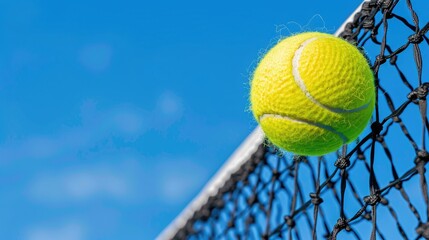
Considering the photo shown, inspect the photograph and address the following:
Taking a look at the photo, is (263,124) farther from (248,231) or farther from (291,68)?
(248,231)

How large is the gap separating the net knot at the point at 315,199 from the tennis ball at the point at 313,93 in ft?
1.45

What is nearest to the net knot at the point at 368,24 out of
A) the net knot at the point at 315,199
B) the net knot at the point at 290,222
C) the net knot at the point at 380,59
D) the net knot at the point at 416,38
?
the net knot at the point at 380,59

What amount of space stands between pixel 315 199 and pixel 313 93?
713 mm

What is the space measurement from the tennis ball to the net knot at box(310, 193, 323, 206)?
1.45 feet

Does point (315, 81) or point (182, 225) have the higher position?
point (182, 225)

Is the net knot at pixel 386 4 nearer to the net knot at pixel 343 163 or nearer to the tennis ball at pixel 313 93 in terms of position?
the tennis ball at pixel 313 93

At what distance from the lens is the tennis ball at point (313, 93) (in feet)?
8.04

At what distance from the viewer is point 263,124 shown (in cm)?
263

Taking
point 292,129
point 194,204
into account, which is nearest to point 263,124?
point 292,129

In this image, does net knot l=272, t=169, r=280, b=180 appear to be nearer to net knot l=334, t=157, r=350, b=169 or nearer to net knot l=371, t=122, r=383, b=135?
net knot l=334, t=157, r=350, b=169

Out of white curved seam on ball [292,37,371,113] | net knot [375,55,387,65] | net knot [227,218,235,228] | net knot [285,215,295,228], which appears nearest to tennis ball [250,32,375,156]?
white curved seam on ball [292,37,371,113]

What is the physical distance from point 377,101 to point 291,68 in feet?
1.55

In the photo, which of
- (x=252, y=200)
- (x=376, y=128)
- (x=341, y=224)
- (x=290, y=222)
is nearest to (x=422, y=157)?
A: (x=376, y=128)

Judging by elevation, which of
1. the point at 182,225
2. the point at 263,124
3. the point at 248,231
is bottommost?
the point at 263,124
